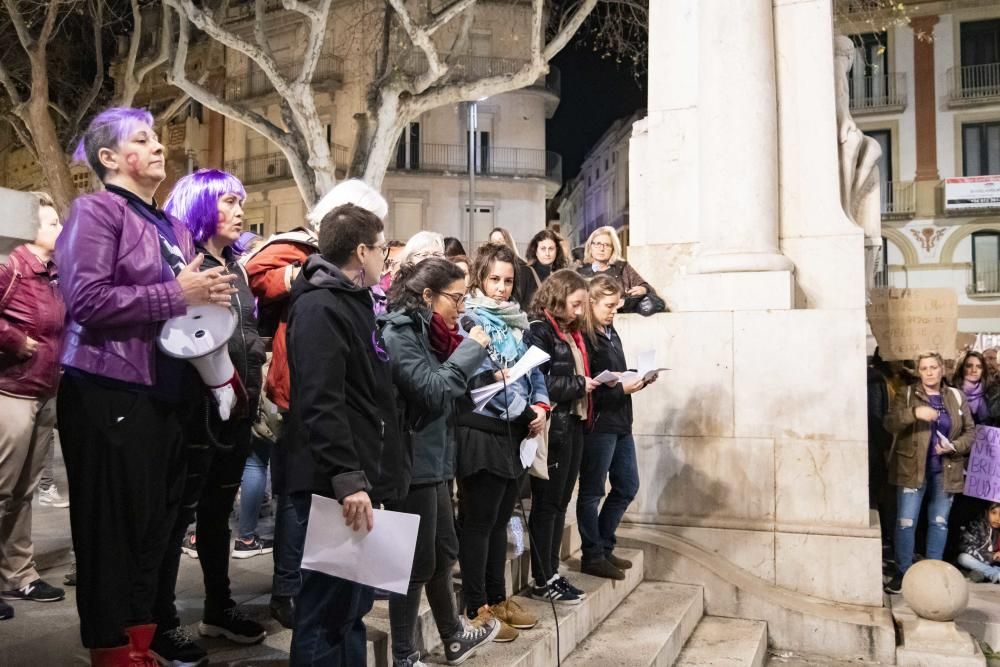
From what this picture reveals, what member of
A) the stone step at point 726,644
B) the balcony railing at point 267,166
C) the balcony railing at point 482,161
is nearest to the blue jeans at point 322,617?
the stone step at point 726,644

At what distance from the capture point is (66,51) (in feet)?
72.5

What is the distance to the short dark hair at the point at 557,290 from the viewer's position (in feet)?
16.4

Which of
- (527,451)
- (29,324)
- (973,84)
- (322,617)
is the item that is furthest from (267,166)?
(322,617)

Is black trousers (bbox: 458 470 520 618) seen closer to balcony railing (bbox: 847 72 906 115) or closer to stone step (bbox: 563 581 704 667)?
stone step (bbox: 563 581 704 667)

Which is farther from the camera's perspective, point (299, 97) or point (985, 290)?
point (985, 290)

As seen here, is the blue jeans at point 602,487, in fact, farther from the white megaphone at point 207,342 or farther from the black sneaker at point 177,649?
the white megaphone at point 207,342

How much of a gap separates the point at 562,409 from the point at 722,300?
2353mm

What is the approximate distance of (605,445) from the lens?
5.27m

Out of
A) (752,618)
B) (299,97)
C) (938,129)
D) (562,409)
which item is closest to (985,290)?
(938,129)

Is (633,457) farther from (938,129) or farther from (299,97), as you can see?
(938,129)

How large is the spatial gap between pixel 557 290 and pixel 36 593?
9.92ft

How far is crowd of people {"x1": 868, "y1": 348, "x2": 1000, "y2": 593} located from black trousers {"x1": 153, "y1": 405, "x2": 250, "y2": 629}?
Answer: 5.43m

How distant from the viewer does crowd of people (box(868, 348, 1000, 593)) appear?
691 cm

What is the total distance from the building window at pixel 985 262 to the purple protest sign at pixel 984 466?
23614 mm
